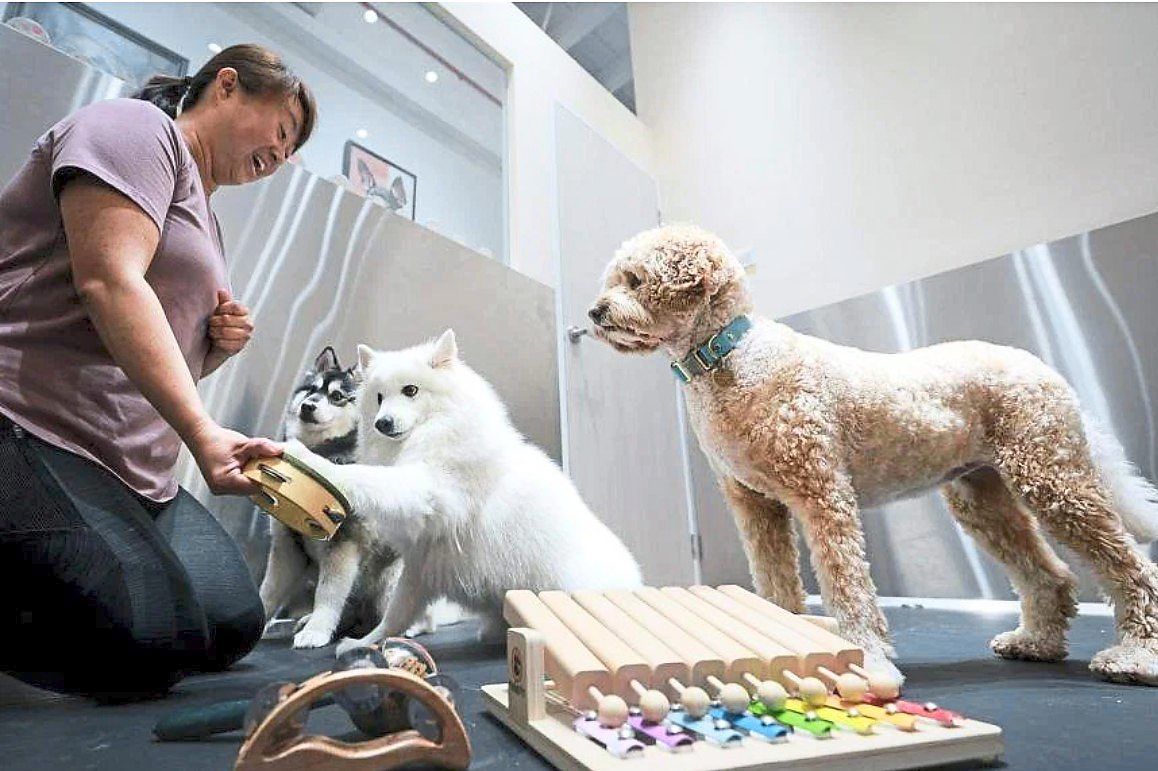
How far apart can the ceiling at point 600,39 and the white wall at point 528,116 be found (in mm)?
361

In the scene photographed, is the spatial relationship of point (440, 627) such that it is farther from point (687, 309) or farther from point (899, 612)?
point (899, 612)

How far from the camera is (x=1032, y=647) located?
4.54 feet

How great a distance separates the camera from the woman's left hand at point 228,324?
129cm

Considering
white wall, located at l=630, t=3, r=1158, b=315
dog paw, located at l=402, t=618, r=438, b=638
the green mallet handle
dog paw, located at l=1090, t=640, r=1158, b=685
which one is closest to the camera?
the green mallet handle

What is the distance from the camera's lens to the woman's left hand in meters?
1.29

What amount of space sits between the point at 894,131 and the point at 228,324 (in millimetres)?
2789

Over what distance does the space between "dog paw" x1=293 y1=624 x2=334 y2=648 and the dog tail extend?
5.86 ft

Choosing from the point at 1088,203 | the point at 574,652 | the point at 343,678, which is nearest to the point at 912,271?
the point at 1088,203

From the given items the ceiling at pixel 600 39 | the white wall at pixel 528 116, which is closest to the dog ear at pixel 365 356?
the white wall at pixel 528 116

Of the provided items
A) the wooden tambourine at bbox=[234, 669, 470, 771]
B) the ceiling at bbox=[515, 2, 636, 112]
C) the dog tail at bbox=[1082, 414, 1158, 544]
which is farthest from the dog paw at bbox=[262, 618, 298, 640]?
the ceiling at bbox=[515, 2, 636, 112]

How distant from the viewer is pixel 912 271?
8.96 feet

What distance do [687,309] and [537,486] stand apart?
23.4 inches

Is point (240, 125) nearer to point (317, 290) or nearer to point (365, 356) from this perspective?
point (365, 356)

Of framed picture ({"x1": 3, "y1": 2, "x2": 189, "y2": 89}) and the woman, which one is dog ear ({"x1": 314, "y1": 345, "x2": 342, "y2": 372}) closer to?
the woman
